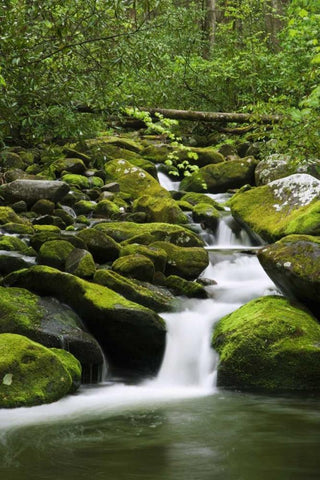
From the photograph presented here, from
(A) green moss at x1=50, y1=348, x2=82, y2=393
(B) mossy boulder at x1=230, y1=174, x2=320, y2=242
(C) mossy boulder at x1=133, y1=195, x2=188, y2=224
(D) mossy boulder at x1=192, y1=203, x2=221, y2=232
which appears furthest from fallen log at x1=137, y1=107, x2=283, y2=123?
(A) green moss at x1=50, y1=348, x2=82, y2=393

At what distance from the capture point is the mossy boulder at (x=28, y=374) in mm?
5418

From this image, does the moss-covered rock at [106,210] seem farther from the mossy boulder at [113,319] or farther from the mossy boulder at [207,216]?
the mossy boulder at [113,319]

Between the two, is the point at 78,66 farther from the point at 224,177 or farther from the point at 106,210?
the point at 224,177

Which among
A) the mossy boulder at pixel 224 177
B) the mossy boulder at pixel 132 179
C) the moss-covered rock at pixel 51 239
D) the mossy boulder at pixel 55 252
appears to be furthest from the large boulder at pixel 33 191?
the mossy boulder at pixel 224 177

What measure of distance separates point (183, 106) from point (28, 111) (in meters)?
13.5

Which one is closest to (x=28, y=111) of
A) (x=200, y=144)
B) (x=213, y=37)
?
(x=200, y=144)

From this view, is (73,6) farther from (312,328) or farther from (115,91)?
(312,328)

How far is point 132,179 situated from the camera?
51.4ft

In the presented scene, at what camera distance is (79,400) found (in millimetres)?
6156

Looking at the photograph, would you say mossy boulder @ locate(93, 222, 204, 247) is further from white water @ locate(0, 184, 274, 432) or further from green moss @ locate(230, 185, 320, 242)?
green moss @ locate(230, 185, 320, 242)

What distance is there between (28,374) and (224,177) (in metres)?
12.0

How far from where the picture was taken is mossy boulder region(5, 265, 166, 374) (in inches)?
286

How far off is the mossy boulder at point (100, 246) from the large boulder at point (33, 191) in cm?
350

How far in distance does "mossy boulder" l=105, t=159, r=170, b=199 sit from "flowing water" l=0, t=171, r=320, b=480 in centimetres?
771
